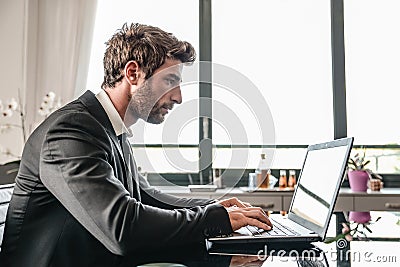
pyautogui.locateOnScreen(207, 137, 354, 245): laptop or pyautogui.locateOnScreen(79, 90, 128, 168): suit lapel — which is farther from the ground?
pyautogui.locateOnScreen(79, 90, 128, 168): suit lapel

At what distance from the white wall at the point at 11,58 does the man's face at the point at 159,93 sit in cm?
232

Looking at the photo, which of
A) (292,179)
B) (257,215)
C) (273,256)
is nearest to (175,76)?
(257,215)

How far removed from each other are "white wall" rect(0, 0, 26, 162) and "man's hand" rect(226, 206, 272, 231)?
263cm

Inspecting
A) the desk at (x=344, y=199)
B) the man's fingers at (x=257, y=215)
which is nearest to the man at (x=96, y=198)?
the man's fingers at (x=257, y=215)

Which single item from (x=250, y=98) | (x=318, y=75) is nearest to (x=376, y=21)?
(x=318, y=75)

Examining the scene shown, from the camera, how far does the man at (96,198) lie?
99cm

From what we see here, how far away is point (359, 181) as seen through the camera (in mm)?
3062

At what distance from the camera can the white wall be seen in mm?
3400

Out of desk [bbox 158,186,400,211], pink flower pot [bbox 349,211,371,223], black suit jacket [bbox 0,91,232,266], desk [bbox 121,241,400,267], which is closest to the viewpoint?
desk [bbox 121,241,400,267]

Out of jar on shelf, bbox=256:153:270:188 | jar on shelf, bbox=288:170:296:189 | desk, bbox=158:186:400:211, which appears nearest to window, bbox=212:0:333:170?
jar on shelf, bbox=256:153:270:188

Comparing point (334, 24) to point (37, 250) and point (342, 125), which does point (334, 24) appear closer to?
point (342, 125)

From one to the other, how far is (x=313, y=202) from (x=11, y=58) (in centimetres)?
273

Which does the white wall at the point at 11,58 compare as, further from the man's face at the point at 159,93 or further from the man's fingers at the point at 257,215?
the man's fingers at the point at 257,215

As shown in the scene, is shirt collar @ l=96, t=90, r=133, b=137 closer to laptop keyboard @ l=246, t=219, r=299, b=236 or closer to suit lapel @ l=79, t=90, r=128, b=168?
suit lapel @ l=79, t=90, r=128, b=168
